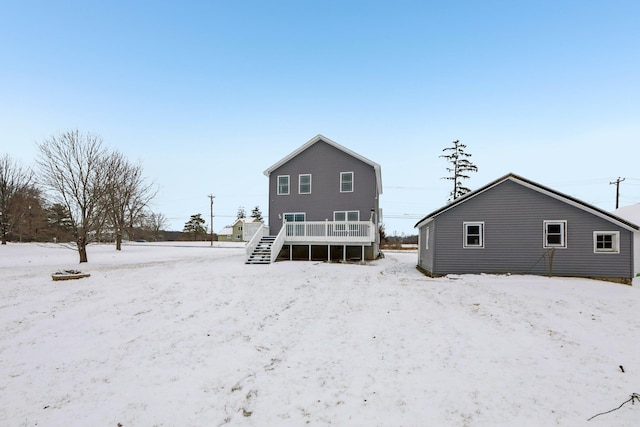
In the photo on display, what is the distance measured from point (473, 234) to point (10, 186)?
170 feet

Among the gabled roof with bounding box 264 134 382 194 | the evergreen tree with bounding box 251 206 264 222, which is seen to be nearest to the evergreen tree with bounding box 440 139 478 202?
the gabled roof with bounding box 264 134 382 194

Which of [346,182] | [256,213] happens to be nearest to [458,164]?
[346,182]

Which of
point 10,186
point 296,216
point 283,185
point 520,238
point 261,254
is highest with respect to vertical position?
point 10,186

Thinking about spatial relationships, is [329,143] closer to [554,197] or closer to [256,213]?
[554,197]

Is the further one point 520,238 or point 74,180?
point 74,180

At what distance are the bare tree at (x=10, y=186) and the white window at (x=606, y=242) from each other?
52.0m

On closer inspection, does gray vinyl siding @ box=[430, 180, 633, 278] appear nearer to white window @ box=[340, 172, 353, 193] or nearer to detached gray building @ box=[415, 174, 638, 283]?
detached gray building @ box=[415, 174, 638, 283]

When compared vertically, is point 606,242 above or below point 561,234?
below

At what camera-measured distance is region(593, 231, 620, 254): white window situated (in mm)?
13344

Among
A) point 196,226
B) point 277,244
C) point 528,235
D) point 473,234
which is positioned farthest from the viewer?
point 196,226

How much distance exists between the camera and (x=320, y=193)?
21562mm

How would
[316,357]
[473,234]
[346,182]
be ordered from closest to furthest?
[316,357]
[473,234]
[346,182]

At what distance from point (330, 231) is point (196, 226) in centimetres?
6214

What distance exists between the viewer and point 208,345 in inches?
257
